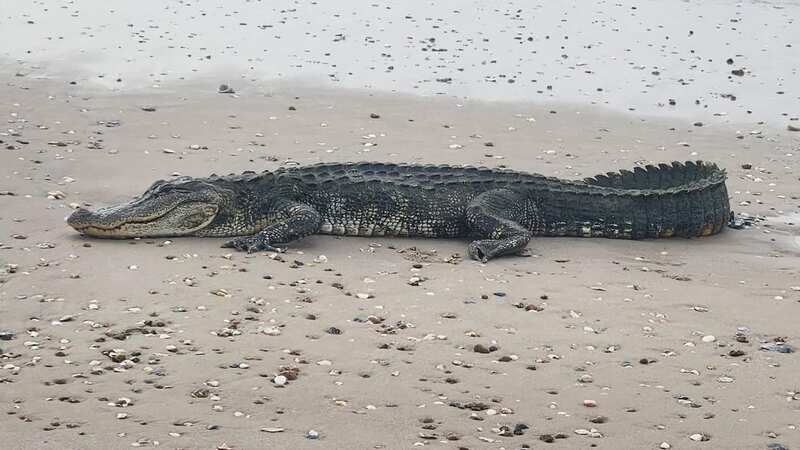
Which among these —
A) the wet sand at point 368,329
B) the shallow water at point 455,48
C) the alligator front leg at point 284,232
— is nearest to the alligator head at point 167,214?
the wet sand at point 368,329

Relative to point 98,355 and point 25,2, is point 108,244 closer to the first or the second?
point 98,355

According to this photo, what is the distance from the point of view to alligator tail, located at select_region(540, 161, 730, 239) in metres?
10.1

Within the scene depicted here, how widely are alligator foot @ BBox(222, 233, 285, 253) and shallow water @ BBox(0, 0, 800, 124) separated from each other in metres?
5.80

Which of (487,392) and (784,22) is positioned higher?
(784,22)

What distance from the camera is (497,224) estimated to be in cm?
965

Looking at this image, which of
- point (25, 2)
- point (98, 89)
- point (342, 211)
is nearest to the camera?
point (342, 211)

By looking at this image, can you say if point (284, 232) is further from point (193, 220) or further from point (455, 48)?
point (455, 48)

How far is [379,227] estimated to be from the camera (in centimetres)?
988

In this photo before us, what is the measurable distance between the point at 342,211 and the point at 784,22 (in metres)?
13.3

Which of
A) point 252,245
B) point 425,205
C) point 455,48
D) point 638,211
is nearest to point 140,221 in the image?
point 252,245

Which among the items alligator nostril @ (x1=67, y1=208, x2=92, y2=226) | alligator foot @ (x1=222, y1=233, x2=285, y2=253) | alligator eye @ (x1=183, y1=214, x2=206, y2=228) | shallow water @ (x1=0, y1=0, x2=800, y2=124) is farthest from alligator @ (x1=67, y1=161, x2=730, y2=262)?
shallow water @ (x1=0, y1=0, x2=800, y2=124)

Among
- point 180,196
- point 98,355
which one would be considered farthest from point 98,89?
point 98,355

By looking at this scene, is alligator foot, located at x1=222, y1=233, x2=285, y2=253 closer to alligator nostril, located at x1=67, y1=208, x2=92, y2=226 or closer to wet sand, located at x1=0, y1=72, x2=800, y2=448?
wet sand, located at x1=0, y1=72, x2=800, y2=448

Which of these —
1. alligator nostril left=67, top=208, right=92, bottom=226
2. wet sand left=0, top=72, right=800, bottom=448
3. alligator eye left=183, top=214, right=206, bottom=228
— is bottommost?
wet sand left=0, top=72, right=800, bottom=448
